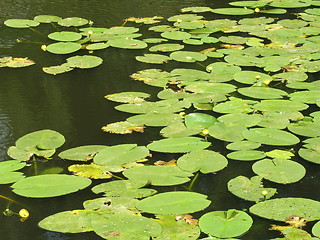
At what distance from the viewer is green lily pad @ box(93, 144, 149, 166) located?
2262 mm

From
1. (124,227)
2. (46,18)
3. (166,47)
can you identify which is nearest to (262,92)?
(166,47)

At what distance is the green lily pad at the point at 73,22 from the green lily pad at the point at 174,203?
2.26 m

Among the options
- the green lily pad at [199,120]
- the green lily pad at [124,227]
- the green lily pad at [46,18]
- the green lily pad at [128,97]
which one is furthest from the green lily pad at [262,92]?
the green lily pad at [46,18]

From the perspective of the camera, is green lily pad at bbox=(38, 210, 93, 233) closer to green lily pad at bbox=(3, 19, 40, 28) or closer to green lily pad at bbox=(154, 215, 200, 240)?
green lily pad at bbox=(154, 215, 200, 240)

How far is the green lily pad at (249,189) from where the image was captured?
6.72ft

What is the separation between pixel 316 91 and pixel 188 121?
778 mm

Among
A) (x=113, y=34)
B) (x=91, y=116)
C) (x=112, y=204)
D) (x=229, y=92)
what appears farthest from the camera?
(x=113, y=34)

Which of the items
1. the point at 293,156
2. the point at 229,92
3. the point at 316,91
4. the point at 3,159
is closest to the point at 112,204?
the point at 3,159

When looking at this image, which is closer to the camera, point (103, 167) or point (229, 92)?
point (103, 167)

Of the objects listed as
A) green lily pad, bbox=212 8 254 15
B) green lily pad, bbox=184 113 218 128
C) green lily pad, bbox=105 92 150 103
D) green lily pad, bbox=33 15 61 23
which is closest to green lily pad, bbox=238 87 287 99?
green lily pad, bbox=184 113 218 128

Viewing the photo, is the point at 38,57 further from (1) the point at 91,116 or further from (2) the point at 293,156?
(2) the point at 293,156

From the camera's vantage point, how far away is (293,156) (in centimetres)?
237

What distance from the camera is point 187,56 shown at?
346cm

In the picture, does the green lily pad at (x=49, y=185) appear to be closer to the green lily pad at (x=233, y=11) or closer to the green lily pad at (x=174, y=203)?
the green lily pad at (x=174, y=203)
